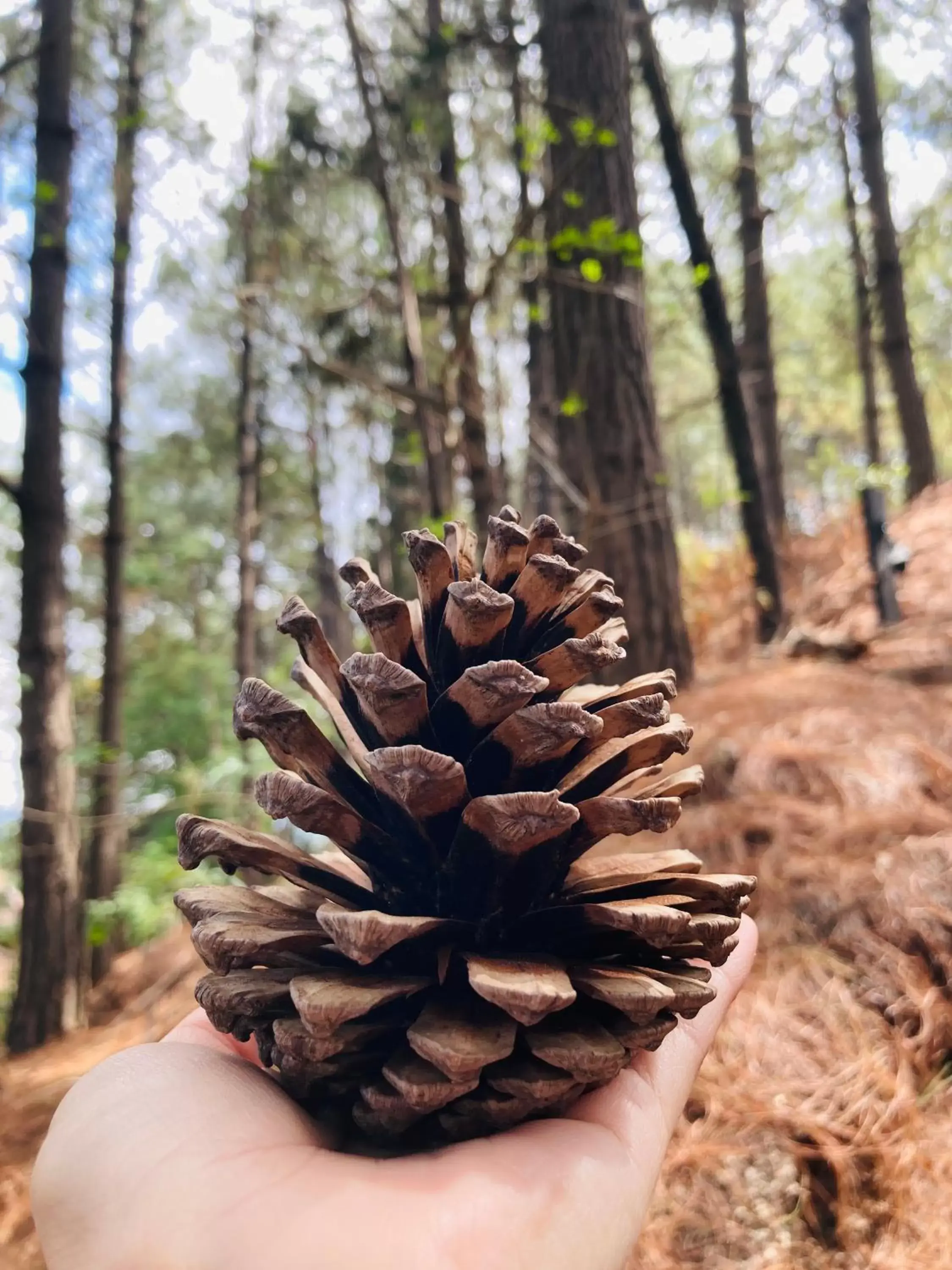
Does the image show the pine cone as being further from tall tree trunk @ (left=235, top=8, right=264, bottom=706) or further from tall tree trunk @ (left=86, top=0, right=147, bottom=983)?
tall tree trunk @ (left=235, top=8, right=264, bottom=706)

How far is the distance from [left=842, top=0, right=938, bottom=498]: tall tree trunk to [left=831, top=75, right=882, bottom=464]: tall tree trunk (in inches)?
33.5

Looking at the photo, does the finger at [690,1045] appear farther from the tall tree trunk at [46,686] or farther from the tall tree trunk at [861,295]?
the tall tree trunk at [861,295]

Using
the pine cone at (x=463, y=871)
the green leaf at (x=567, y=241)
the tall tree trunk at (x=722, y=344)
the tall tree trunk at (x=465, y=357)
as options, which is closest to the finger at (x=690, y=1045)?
the pine cone at (x=463, y=871)

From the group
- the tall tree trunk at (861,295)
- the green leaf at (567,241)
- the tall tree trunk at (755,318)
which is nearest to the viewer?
the green leaf at (567,241)

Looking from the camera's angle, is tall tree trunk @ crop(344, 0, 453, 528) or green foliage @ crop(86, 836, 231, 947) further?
green foliage @ crop(86, 836, 231, 947)

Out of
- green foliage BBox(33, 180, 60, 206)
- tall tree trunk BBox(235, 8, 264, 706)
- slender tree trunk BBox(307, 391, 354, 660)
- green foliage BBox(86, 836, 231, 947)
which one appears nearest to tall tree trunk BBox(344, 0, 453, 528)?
green foliage BBox(33, 180, 60, 206)

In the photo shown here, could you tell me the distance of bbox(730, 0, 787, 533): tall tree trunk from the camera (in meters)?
7.02

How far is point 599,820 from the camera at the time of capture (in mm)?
863

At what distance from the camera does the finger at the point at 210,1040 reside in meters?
1.00

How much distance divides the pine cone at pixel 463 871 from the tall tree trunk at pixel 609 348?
2.00m

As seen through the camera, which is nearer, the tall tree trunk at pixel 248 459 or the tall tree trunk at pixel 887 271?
the tall tree trunk at pixel 887 271

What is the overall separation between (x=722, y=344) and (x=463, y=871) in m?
4.19

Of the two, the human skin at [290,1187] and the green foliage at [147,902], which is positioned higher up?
the human skin at [290,1187]

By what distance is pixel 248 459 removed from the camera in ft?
26.8
